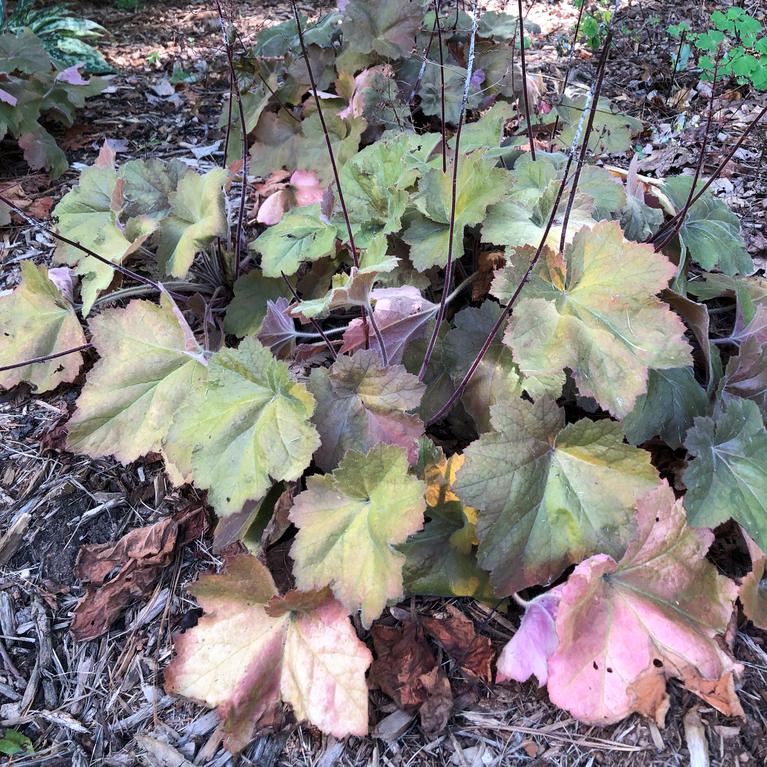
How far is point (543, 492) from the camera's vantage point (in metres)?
1.26

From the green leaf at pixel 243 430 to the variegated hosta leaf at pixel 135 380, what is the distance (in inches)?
8.4

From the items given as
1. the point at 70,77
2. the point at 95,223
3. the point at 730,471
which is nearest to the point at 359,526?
the point at 730,471

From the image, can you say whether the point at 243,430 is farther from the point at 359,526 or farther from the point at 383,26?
the point at 383,26

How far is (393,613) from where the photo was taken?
136 centimetres

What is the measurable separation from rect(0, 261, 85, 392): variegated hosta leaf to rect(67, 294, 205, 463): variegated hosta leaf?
0.29 m

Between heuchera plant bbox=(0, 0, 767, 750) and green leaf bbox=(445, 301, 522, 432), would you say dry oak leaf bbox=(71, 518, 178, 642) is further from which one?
green leaf bbox=(445, 301, 522, 432)

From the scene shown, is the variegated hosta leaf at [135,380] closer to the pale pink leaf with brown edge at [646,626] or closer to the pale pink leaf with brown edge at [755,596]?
the pale pink leaf with brown edge at [646,626]

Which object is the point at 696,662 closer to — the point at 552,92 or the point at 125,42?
the point at 552,92

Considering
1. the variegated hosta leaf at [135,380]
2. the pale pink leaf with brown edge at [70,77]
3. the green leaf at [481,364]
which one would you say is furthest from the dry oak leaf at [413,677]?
the pale pink leaf with brown edge at [70,77]

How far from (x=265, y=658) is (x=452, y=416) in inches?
27.8

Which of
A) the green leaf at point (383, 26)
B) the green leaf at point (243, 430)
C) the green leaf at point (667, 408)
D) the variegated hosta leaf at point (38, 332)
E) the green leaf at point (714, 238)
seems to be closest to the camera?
the green leaf at point (243, 430)

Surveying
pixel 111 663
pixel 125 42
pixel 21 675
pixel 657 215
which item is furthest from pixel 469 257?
pixel 125 42

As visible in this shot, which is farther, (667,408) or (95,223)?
(95,223)

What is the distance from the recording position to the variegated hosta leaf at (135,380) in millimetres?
1515
